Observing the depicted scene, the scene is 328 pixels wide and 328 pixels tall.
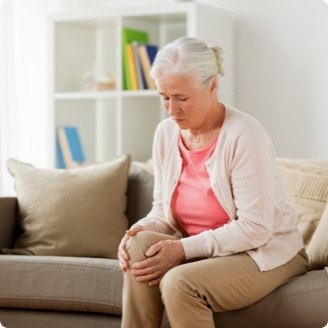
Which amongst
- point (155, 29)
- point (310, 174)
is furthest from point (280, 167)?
point (155, 29)

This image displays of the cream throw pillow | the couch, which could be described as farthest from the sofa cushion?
the couch

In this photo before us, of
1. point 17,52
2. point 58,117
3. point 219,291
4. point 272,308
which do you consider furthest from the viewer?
point 17,52

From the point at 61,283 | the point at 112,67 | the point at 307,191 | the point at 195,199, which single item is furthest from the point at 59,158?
the point at 195,199

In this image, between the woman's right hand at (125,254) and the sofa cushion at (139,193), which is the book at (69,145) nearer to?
the sofa cushion at (139,193)

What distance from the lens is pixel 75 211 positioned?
3.24 meters

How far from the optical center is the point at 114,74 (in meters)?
4.66

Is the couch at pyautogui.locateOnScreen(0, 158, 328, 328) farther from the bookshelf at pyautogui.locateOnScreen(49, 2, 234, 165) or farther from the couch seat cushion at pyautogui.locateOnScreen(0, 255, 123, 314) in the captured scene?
the bookshelf at pyautogui.locateOnScreen(49, 2, 234, 165)

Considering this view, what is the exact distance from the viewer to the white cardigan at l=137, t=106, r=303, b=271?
92.7 inches

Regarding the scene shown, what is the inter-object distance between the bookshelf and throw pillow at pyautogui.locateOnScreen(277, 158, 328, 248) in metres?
1.25

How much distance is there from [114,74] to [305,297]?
248cm

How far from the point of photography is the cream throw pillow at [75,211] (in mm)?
3205

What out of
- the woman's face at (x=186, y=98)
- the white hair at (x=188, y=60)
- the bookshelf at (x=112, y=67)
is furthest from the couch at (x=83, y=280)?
the bookshelf at (x=112, y=67)

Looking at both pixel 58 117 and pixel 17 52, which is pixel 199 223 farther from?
pixel 17 52

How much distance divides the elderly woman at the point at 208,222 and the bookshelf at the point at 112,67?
1648 millimetres
